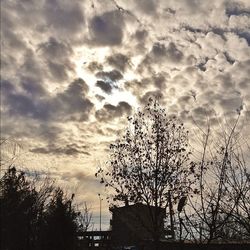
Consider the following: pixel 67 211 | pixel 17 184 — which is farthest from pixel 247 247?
pixel 17 184

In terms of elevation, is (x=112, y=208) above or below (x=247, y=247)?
above

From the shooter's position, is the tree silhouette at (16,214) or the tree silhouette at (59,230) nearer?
the tree silhouette at (16,214)

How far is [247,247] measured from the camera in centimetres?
1625

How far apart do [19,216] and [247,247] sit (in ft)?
32.5

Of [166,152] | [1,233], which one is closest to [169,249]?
[166,152]

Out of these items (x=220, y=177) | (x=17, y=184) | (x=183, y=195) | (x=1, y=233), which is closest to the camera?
(x=220, y=177)

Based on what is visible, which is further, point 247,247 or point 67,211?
point 67,211

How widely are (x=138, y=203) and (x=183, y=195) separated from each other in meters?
1.91

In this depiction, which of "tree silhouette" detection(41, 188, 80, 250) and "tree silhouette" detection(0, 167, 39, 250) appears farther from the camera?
"tree silhouette" detection(41, 188, 80, 250)

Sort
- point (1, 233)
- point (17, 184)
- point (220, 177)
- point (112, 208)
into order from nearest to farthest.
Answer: point (220, 177)
point (1, 233)
point (112, 208)
point (17, 184)

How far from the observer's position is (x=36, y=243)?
59.9ft

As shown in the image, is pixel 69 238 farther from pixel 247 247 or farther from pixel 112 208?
pixel 247 247

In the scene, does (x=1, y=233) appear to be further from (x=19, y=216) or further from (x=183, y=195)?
(x=183, y=195)

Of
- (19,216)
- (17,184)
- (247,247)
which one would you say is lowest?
(247,247)
